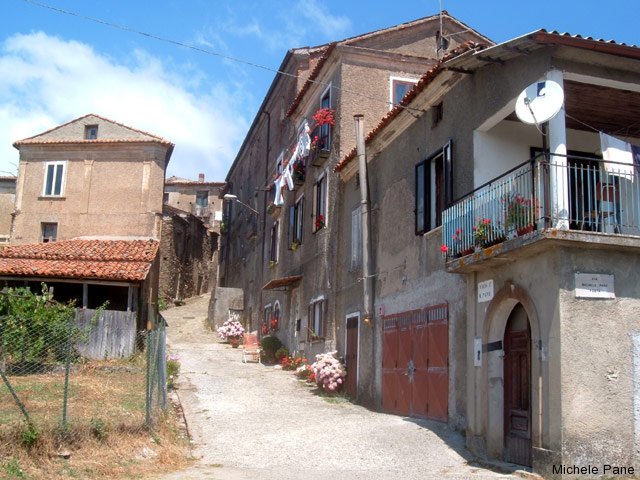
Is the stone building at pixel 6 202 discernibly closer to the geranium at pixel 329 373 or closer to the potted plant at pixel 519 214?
the geranium at pixel 329 373

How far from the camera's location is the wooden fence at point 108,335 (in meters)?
18.4

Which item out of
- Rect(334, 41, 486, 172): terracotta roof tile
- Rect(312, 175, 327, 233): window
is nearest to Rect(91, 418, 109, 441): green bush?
Rect(334, 41, 486, 172): terracotta roof tile

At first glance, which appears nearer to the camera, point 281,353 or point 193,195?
point 281,353

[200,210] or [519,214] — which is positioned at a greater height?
[200,210]

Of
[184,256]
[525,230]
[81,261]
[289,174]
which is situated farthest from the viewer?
[184,256]

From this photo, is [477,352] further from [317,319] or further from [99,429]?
[317,319]

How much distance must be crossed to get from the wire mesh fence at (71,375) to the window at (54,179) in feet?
48.9

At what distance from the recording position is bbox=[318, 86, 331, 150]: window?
815 inches

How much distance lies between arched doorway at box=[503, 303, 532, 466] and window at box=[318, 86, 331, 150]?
11.2 m

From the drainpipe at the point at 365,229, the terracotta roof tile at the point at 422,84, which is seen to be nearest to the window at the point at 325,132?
the terracotta roof tile at the point at 422,84

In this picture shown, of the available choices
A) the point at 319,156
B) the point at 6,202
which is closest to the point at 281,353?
the point at 319,156

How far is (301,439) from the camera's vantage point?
11922 mm

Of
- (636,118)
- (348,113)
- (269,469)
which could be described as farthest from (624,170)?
(348,113)

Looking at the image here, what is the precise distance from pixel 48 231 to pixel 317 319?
17979 millimetres
